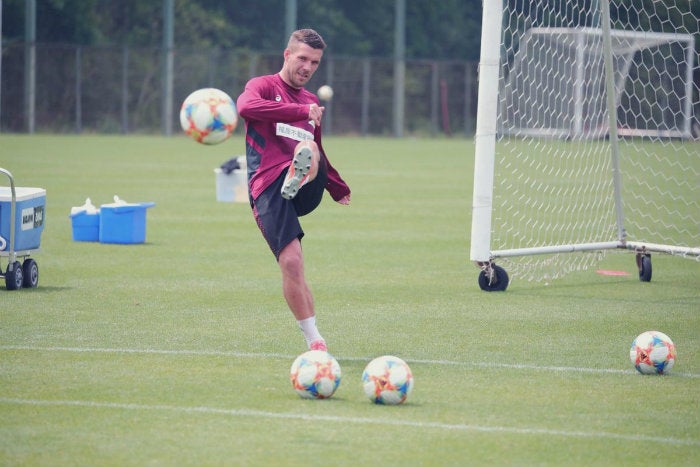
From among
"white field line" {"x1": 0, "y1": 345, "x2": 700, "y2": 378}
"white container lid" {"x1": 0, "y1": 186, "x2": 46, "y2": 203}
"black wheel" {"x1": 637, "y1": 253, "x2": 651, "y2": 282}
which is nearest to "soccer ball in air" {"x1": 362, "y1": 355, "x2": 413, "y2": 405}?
"white field line" {"x1": 0, "y1": 345, "x2": 700, "y2": 378}

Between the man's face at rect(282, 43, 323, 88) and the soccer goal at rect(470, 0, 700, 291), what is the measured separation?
3244 millimetres

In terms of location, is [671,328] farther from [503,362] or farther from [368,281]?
[368,281]

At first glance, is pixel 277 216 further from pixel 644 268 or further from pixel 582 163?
pixel 582 163

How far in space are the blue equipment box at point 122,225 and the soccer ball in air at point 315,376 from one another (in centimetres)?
814

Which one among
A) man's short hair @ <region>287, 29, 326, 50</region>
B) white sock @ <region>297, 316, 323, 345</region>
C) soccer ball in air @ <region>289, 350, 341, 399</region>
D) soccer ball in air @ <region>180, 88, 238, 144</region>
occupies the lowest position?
soccer ball in air @ <region>289, 350, 341, 399</region>

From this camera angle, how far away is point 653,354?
7.52m

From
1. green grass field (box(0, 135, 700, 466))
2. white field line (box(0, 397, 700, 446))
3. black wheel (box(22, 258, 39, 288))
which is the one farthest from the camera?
black wheel (box(22, 258, 39, 288))

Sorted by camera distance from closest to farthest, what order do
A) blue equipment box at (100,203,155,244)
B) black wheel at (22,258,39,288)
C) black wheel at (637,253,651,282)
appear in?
1. black wheel at (22,258,39,288)
2. black wheel at (637,253,651,282)
3. blue equipment box at (100,203,155,244)

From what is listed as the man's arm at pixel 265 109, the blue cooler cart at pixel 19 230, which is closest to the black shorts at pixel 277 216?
the man's arm at pixel 265 109

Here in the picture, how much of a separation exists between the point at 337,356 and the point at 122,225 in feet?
23.5

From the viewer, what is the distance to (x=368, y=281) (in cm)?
1194

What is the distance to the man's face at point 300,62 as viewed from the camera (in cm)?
766

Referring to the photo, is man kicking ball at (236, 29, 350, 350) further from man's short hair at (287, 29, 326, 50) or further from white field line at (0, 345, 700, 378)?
white field line at (0, 345, 700, 378)

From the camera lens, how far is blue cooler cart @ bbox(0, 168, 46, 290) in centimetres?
1035
